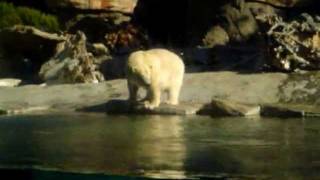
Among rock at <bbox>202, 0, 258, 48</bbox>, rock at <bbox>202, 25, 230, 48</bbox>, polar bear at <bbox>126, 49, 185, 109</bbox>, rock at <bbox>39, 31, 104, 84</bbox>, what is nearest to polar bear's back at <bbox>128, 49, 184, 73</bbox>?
polar bear at <bbox>126, 49, 185, 109</bbox>

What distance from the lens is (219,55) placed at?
2006 centimetres

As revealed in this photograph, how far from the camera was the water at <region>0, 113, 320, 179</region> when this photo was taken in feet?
30.9

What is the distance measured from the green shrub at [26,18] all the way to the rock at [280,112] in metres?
9.35

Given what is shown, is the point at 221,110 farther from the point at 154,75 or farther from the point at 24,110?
the point at 24,110

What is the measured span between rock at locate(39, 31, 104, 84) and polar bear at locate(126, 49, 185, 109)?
323 centimetres

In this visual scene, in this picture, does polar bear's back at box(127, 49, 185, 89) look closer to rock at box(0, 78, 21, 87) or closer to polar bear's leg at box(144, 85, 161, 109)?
polar bear's leg at box(144, 85, 161, 109)

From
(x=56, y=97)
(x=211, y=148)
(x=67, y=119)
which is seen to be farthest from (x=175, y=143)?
(x=56, y=97)

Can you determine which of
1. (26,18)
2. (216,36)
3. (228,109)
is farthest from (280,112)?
(26,18)

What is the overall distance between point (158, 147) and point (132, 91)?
454 cm

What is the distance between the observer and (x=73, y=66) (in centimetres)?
1927

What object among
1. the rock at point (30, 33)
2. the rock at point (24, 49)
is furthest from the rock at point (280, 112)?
the rock at point (30, 33)

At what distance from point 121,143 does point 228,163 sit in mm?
1991

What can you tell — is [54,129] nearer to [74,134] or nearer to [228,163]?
[74,134]

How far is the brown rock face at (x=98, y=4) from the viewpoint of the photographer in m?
23.0
